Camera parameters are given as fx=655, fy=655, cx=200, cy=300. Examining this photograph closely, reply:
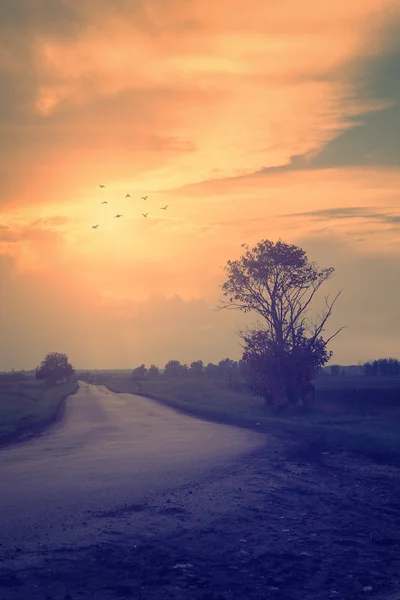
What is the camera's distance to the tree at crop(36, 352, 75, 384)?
459 feet

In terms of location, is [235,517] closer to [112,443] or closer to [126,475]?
[126,475]

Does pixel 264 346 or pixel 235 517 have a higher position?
pixel 264 346

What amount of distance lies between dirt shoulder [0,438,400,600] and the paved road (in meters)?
0.53

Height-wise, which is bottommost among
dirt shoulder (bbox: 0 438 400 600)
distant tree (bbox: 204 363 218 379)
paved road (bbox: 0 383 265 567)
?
dirt shoulder (bbox: 0 438 400 600)

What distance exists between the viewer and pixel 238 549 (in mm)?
9469

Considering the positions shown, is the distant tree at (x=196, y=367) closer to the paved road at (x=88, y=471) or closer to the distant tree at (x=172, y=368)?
the distant tree at (x=172, y=368)

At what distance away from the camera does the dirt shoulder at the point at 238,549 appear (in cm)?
777

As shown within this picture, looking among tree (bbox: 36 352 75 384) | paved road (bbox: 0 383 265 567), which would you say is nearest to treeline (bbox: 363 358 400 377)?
tree (bbox: 36 352 75 384)

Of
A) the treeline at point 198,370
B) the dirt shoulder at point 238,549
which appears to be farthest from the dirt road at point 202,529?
the treeline at point 198,370

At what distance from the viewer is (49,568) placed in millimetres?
8328

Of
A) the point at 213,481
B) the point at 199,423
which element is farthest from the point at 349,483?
the point at 199,423

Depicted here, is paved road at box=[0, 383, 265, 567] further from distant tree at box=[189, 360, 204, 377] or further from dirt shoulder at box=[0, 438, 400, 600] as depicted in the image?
distant tree at box=[189, 360, 204, 377]

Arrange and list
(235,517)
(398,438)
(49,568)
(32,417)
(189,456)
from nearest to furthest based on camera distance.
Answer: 1. (49,568)
2. (235,517)
3. (189,456)
4. (398,438)
5. (32,417)

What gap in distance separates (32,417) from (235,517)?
2772 cm
